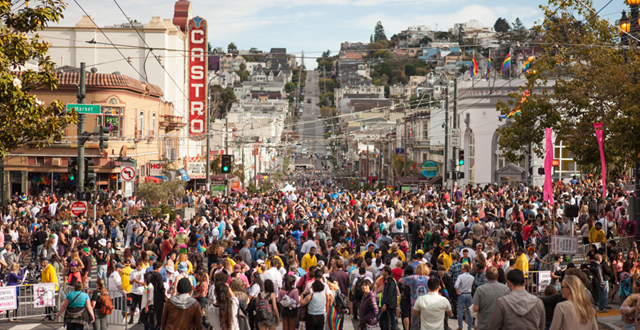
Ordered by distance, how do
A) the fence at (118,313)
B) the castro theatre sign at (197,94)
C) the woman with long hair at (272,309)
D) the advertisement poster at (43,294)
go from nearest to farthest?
1. the woman with long hair at (272,309)
2. the fence at (118,313)
3. the advertisement poster at (43,294)
4. the castro theatre sign at (197,94)

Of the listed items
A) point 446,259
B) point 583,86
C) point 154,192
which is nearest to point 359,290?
point 446,259

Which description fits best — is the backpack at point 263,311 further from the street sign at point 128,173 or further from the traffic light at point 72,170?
the street sign at point 128,173

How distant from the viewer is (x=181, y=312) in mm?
8445

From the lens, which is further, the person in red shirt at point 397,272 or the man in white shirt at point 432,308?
the person in red shirt at point 397,272

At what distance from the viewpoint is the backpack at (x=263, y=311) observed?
10.3 meters

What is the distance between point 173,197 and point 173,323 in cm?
2817

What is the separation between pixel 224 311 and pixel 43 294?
19.7 ft

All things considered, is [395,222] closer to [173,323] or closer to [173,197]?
[173,323]

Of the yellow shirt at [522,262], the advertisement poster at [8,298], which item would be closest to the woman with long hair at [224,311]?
the advertisement poster at [8,298]

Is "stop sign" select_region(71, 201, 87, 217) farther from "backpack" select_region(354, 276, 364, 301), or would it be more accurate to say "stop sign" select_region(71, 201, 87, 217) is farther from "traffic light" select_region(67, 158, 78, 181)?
"backpack" select_region(354, 276, 364, 301)

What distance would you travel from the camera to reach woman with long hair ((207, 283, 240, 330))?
29.0ft

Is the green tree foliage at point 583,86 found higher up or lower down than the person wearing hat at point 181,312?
higher up

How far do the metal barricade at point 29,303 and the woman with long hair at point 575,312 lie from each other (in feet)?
34.1

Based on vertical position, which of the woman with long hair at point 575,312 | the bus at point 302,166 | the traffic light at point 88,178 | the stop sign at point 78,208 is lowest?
the bus at point 302,166
